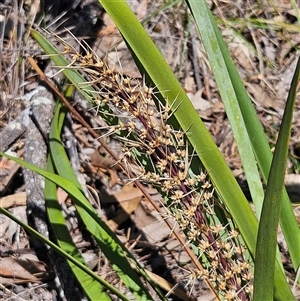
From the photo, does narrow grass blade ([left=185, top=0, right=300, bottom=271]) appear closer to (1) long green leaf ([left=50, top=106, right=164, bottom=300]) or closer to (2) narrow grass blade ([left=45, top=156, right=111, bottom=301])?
(1) long green leaf ([left=50, top=106, right=164, bottom=300])

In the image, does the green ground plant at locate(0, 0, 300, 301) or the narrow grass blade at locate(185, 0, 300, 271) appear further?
the narrow grass blade at locate(185, 0, 300, 271)

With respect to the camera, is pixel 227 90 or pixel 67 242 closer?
pixel 227 90

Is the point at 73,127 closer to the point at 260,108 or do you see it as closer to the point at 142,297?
the point at 260,108

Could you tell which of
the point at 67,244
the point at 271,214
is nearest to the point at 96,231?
the point at 67,244

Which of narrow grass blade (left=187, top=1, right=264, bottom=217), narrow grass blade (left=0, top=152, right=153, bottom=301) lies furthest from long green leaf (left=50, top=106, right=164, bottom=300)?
narrow grass blade (left=187, top=1, right=264, bottom=217)

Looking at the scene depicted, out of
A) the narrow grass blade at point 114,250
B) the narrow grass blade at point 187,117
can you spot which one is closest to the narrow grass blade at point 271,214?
the narrow grass blade at point 187,117

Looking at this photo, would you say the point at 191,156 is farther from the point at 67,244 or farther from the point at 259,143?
the point at 67,244

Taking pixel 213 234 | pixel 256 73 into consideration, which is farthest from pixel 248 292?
pixel 256 73

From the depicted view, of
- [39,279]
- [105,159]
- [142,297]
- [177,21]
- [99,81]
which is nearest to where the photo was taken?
[99,81]
